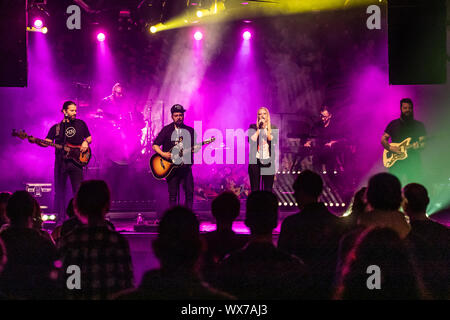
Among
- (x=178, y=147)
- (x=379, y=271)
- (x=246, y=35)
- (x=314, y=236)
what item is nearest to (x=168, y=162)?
(x=178, y=147)

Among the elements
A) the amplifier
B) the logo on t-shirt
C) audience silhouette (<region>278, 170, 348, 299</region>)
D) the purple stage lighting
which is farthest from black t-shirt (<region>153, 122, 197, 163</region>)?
the purple stage lighting

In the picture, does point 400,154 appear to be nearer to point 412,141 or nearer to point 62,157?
point 412,141

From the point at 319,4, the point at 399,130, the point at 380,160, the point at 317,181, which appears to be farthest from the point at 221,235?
the point at 319,4

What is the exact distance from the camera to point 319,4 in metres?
11.4

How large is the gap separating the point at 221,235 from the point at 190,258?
1166 millimetres

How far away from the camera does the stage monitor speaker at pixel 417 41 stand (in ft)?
18.4

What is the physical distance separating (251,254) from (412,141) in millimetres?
5393

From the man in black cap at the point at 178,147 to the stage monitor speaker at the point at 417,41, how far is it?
313 centimetres

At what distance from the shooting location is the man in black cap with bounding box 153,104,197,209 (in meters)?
7.11

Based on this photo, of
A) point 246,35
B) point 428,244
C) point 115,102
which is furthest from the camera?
point 246,35

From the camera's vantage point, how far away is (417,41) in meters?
5.63

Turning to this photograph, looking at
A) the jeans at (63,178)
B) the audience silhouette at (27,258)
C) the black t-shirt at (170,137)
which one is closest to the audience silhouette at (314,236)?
the audience silhouette at (27,258)

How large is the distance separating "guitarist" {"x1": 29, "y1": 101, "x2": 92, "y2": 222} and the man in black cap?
1253 mm

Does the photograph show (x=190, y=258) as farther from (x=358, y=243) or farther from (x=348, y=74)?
(x=348, y=74)
